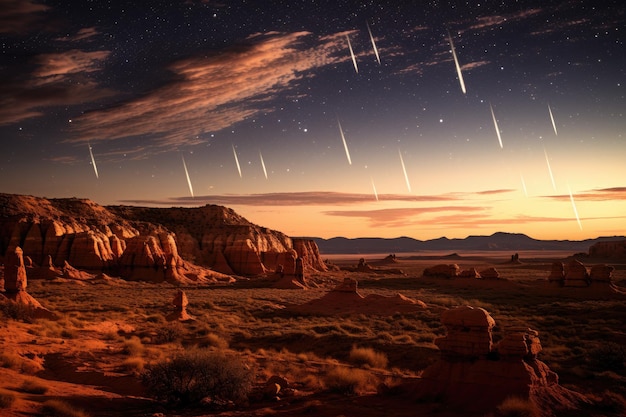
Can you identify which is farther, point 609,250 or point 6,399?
point 609,250

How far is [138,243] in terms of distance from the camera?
200ft

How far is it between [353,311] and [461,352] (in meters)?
21.0

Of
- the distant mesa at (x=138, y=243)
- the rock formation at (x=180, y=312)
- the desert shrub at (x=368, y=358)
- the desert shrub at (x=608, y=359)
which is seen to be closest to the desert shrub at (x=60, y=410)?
the desert shrub at (x=368, y=358)

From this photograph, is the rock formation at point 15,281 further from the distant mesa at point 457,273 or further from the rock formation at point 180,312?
the distant mesa at point 457,273

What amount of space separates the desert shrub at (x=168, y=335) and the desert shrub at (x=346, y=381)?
8.84 meters

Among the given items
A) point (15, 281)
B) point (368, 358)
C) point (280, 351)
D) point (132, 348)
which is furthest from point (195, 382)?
point (15, 281)

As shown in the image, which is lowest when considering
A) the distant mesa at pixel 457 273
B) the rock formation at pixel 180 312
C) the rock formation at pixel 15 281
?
the distant mesa at pixel 457 273

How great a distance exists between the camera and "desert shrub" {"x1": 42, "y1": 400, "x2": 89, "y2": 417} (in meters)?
9.95

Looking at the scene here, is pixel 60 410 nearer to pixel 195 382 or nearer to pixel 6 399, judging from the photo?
pixel 6 399

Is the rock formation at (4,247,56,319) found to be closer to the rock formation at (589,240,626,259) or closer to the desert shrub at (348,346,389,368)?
the desert shrub at (348,346,389,368)

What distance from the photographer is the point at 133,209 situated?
97875 mm

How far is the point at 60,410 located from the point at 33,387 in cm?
234

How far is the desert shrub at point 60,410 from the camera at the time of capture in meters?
9.95

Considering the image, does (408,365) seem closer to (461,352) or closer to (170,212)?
(461,352)
